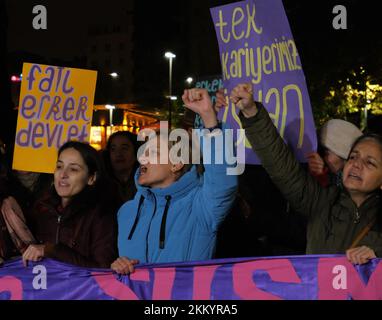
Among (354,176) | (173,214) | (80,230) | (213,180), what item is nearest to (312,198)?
(354,176)

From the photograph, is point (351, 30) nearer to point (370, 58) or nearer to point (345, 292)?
point (370, 58)

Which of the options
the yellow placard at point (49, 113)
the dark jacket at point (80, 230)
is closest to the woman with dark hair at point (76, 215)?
the dark jacket at point (80, 230)

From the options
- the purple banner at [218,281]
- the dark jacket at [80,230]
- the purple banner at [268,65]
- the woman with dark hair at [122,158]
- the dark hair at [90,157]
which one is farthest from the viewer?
the woman with dark hair at [122,158]

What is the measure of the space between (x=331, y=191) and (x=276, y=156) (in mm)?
356

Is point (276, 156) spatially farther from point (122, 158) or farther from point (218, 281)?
point (122, 158)

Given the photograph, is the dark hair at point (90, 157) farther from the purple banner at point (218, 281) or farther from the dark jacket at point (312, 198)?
the dark jacket at point (312, 198)

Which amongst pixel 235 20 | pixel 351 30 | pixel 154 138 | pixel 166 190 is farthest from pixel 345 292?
pixel 351 30

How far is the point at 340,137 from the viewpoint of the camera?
4.07m

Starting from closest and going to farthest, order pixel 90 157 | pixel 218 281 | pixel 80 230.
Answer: pixel 218 281 → pixel 80 230 → pixel 90 157

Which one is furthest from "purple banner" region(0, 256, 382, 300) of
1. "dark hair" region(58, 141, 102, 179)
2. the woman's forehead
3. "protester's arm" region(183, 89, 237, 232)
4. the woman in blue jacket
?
"dark hair" region(58, 141, 102, 179)

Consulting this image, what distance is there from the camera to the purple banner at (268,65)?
389 cm

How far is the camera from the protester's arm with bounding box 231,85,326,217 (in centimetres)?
324

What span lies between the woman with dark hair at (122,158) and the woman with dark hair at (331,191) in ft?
6.80

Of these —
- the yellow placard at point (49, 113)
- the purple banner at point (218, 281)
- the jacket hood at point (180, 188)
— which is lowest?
the purple banner at point (218, 281)
